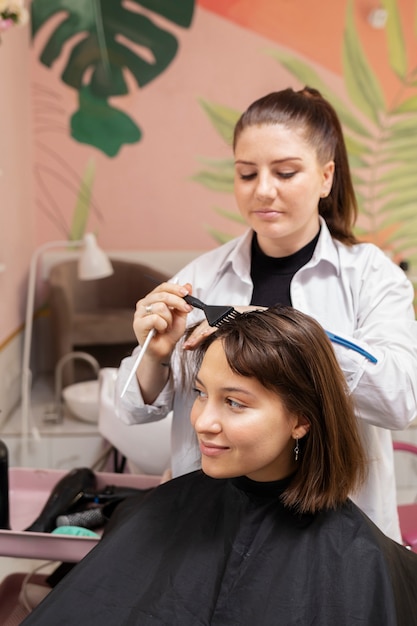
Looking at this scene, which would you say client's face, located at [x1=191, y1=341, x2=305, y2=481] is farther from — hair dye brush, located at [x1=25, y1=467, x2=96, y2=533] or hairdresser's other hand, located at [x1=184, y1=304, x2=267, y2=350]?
hair dye brush, located at [x1=25, y1=467, x2=96, y2=533]

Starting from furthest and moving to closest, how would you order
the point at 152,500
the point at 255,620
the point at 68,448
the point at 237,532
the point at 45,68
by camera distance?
the point at 45,68 → the point at 68,448 → the point at 152,500 → the point at 237,532 → the point at 255,620

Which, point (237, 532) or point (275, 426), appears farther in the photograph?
point (237, 532)

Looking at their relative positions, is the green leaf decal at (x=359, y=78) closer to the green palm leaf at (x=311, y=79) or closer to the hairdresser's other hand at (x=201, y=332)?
the green palm leaf at (x=311, y=79)

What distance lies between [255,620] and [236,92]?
368 cm

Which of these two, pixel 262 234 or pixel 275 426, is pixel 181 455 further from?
pixel 262 234

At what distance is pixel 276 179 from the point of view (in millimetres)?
1469

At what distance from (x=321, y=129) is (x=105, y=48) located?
3.15 m

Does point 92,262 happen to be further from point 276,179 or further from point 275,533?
point 275,533

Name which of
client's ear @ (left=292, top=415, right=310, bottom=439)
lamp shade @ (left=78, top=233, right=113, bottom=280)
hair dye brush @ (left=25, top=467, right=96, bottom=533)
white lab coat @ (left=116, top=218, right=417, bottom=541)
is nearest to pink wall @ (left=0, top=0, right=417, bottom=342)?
lamp shade @ (left=78, top=233, right=113, bottom=280)

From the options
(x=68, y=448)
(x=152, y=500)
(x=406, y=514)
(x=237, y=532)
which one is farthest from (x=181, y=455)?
(x=68, y=448)

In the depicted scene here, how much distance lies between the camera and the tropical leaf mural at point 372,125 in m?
4.46

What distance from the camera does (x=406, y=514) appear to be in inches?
92.4

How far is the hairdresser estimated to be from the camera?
4.61 ft

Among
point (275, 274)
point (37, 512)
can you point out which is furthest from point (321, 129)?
point (37, 512)
